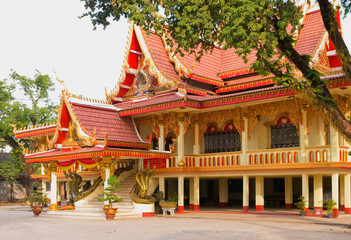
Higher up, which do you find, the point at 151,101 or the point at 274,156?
the point at 151,101

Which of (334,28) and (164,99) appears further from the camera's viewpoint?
(164,99)

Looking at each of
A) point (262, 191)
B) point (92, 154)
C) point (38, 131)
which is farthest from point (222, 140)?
point (38, 131)

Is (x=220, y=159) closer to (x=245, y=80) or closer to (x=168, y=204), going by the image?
(x=168, y=204)

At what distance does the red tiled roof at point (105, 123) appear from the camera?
20734 mm

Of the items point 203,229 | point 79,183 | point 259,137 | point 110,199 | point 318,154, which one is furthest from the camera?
point 79,183

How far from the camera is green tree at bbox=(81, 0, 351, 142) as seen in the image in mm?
12344

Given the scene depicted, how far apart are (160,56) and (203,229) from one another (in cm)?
1083

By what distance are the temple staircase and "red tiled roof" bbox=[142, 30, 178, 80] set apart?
196 inches

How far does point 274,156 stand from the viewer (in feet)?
62.3

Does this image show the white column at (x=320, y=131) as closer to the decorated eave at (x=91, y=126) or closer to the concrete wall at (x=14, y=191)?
the decorated eave at (x=91, y=126)

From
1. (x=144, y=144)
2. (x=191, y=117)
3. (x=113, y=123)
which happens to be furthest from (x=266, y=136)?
(x=113, y=123)

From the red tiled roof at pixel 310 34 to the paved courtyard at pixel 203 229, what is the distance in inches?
291

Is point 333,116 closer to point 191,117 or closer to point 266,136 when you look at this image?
point 266,136

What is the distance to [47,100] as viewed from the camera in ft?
127
